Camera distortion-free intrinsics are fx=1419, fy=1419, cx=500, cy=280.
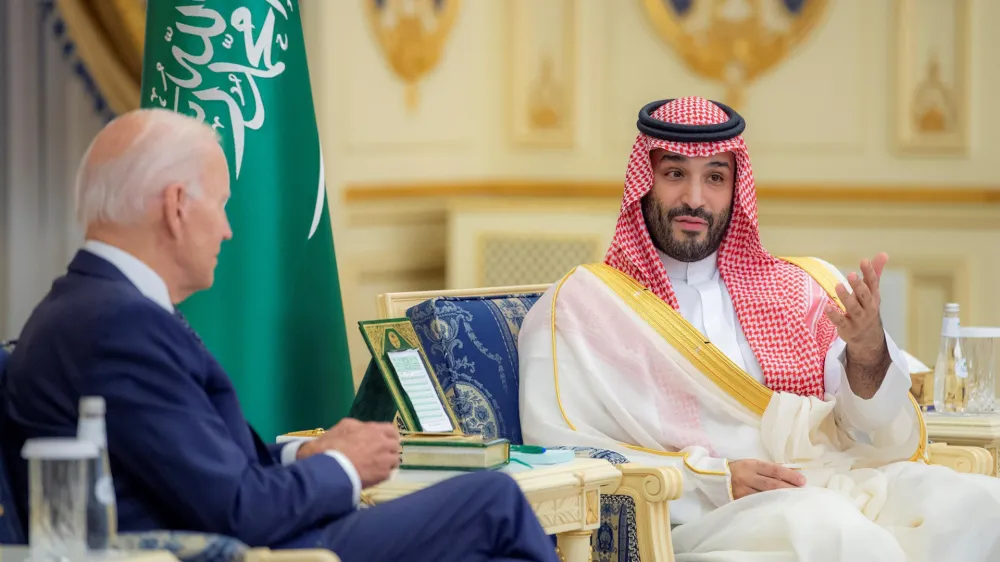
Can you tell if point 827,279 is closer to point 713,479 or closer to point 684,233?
point 684,233

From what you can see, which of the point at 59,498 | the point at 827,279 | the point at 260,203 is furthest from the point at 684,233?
the point at 59,498

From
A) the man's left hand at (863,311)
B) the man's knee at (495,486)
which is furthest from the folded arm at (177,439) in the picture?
the man's left hand at (863,311)

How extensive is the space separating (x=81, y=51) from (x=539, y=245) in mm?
2284

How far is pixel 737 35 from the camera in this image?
641 centimetres

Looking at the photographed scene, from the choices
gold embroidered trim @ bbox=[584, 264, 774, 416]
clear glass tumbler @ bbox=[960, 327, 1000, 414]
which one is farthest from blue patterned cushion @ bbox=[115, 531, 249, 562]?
clear glass tumbler @ bbox=[960, 327, 1000, 414]

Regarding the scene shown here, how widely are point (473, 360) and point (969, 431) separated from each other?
4.00 ft

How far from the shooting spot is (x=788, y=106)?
21.0ft

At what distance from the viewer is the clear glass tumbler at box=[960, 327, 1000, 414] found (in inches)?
141

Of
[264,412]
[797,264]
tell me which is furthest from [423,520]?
[797,264]

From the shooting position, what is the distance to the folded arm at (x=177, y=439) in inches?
74.0

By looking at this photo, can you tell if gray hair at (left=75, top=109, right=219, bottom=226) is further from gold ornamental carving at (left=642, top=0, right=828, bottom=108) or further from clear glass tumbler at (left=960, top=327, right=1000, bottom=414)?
gold ornamental carving at (left=642, top=0, right=828, bottom=108)

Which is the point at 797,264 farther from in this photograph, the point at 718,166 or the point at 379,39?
the point at 379,39

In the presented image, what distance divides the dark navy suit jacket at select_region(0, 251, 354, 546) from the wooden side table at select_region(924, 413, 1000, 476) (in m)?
1.98

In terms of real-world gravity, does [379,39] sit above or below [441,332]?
above
